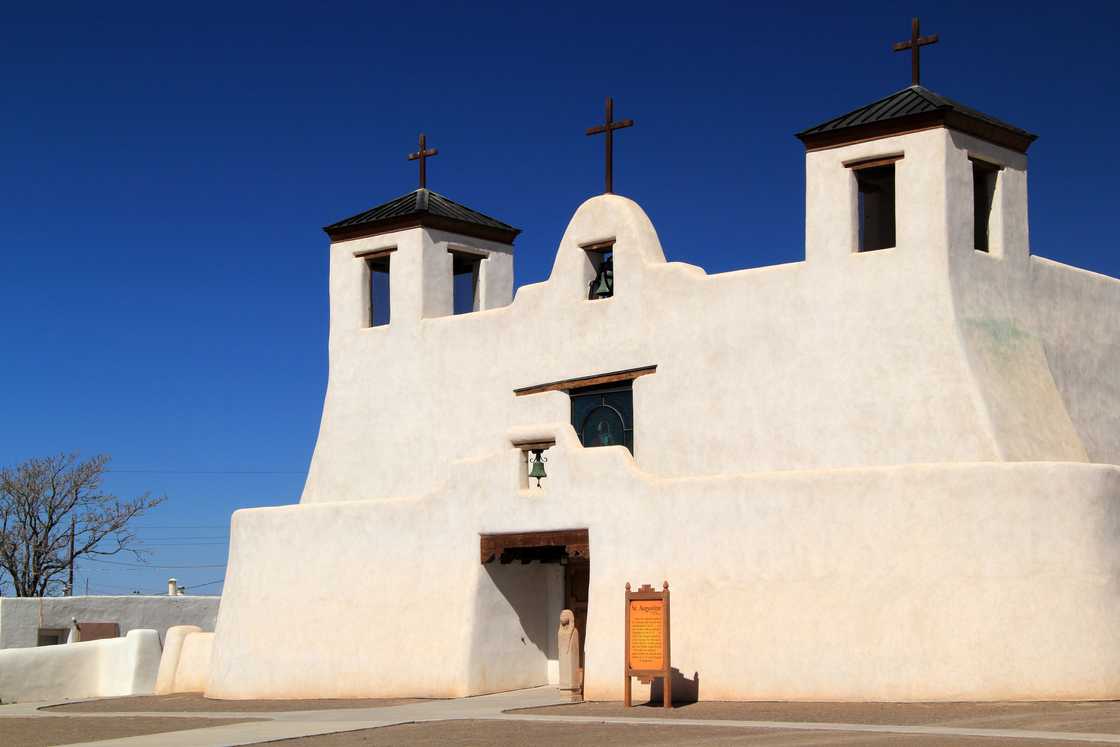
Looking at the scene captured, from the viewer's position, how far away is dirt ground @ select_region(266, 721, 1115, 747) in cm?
1514

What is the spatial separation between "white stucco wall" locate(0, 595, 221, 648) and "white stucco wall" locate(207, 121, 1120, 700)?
12.1m

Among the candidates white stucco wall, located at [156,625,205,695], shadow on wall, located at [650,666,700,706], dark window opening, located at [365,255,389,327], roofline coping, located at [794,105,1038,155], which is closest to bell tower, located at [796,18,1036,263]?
roofline coping, located at [794,105,1038,155]

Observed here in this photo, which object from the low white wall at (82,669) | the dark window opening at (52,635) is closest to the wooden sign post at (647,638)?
the low white wall at (82,669)

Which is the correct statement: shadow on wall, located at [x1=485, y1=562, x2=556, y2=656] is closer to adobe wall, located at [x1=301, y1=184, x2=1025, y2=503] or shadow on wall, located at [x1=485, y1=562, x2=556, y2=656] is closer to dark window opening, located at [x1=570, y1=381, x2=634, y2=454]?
adobe wall, located at [x1=301, y1=184, x2=1025, y2=503]

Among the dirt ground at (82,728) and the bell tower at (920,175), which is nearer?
the dirt ground at (82,728)

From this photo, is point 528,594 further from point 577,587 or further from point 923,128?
point 923,128

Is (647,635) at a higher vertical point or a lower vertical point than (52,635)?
higher

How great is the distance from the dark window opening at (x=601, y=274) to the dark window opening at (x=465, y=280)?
4.01 m

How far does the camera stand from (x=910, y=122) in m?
21.5

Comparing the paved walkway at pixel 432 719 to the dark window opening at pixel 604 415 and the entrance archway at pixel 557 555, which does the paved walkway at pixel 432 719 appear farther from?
the dark window opening at pixel 604 415

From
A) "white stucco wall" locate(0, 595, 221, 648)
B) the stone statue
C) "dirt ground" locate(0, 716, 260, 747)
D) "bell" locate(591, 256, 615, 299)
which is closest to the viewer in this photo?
"dirt ground" locate(0, 716, 260, 747)

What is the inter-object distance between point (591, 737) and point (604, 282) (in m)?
9.98

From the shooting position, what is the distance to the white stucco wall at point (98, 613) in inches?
1442

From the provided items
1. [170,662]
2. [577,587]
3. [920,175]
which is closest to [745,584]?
[577,587]
